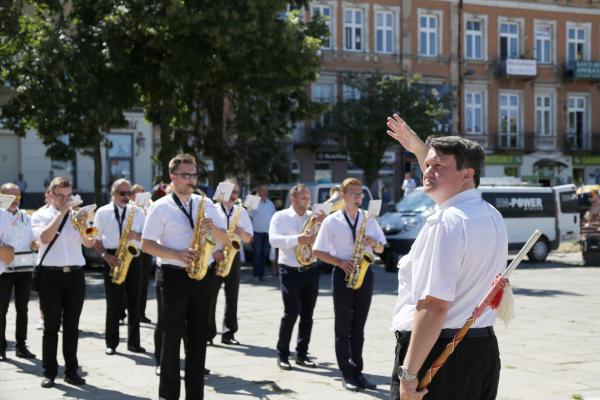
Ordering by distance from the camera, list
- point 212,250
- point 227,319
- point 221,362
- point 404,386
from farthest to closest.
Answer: point 227,319, point 221,362, point 212,250, point 404,386

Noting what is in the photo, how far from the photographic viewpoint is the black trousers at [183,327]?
24.2 ft

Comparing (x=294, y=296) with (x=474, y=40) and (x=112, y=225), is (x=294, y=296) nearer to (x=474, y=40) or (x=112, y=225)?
(x=112, y=225)

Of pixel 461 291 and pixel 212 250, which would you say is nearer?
pixel 461 291

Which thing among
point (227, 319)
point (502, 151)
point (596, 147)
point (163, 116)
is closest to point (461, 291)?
point (227, 319)

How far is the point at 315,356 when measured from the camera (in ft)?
33.5

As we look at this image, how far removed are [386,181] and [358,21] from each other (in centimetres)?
807

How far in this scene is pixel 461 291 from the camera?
4.15 metres

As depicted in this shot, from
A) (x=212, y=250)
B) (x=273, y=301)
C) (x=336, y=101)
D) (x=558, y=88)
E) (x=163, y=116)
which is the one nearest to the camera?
(x=212, y=250)

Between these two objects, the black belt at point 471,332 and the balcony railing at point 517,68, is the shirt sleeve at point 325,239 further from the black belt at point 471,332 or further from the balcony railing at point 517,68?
the balcony railing at point 517,68

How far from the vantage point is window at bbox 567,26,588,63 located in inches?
1932

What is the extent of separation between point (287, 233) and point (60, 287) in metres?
2.64

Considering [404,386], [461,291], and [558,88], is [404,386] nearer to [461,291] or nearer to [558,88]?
[461,291]

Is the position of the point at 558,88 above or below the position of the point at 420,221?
above

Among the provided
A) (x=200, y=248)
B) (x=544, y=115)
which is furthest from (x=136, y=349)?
(x=544, y=115)
